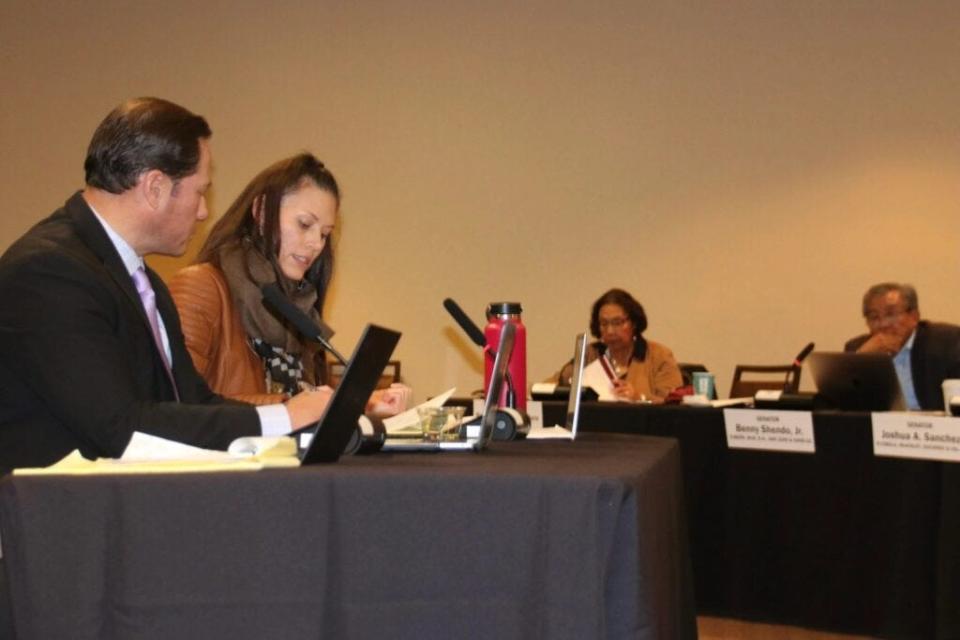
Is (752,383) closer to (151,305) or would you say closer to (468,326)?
(468,326)

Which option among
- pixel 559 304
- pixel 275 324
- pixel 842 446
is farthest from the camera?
pixel 559 304

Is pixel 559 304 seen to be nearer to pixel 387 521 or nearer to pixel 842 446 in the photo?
pixel 842 446

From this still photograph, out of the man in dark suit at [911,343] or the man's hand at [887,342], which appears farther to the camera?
the man's hand at [887,342]

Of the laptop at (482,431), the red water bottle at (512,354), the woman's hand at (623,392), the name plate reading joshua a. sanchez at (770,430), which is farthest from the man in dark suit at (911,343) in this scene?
the laptop at (482,431)

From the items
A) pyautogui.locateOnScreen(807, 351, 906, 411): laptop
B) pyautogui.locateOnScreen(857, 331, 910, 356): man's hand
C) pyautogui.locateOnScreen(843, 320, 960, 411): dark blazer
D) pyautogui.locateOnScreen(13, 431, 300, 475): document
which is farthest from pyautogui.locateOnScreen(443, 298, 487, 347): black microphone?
pyautogui.locateOnScreen(857, 331, 910, 356): man's hand

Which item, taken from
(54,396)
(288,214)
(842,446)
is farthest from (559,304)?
(54,396)

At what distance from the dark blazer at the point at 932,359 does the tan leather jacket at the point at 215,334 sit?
3447 millimetres

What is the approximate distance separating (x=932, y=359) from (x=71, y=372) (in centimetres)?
430

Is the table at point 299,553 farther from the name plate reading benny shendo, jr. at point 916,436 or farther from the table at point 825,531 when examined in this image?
the table at point 825,531

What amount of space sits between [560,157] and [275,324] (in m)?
5.01

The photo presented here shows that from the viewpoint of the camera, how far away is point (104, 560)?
1468 millimetres

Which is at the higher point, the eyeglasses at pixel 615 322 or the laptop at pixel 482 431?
the laptop at pixel 482 431

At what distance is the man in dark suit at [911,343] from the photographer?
521 cm

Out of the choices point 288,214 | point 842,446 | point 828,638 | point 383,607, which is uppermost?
point 288,214
